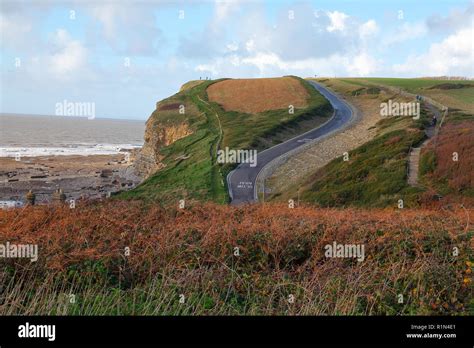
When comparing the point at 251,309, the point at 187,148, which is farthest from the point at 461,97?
the point at 251,309

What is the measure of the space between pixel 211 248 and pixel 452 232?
4845 millimetres

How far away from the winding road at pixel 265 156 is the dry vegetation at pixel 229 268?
54.0 ft

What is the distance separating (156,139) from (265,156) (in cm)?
2749

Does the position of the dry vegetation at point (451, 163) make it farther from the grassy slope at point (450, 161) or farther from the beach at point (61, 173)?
the beach at point (61, 173)

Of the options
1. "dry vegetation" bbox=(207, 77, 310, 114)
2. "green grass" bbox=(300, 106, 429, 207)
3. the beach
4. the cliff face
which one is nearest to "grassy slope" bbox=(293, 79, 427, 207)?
"green grass" bbox=(300, 106, 429, 207)

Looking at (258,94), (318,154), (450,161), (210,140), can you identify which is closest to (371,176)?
(450,161)

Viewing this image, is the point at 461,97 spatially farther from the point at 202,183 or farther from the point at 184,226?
the point at 184,226

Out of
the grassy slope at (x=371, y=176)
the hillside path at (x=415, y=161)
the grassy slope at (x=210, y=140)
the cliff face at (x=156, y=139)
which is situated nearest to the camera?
the grassy slope at (x=371, y=176)

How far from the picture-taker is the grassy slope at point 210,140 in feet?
140

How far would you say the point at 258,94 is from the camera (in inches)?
3445

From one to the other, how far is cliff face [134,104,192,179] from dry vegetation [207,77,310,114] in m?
9.40

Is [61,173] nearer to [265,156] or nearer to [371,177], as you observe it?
[265,156]

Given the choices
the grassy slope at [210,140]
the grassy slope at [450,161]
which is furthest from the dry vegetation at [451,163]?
the grassy slope at [210,140]

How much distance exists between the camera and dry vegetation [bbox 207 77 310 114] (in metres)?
78.4
